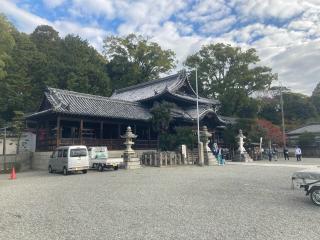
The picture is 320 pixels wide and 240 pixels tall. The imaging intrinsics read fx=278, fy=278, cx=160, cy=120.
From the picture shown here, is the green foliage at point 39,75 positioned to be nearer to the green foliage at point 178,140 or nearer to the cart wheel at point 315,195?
the green foliage at point 178,140

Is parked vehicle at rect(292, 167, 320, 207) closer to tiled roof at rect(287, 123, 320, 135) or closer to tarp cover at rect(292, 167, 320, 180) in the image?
tarp cover at rect(292, 167, 320, 180)

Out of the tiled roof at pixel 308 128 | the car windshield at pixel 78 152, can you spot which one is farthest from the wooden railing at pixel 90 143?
the tiled roof at pixel 308 128

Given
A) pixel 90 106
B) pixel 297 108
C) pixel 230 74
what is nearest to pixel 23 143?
pixel 90 106

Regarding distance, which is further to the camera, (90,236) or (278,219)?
(278,219)

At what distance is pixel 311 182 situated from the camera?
8.77m

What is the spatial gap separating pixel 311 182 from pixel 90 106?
21.1 m

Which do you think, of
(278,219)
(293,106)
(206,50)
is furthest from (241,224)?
(293,106)

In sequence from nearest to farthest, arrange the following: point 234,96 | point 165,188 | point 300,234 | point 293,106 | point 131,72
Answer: point 300,234 < point 165,188 < point 234,96 < point 131,72 < point 293,106

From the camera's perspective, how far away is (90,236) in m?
5.83

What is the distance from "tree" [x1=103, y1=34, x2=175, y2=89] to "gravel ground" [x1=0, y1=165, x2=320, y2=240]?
43664mm

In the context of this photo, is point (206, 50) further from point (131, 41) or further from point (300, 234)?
point (300, 234)

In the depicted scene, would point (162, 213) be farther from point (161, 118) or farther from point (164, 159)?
point (161, 118)

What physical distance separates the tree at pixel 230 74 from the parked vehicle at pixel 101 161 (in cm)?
2988

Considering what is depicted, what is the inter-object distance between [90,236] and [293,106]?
68.1 meters
